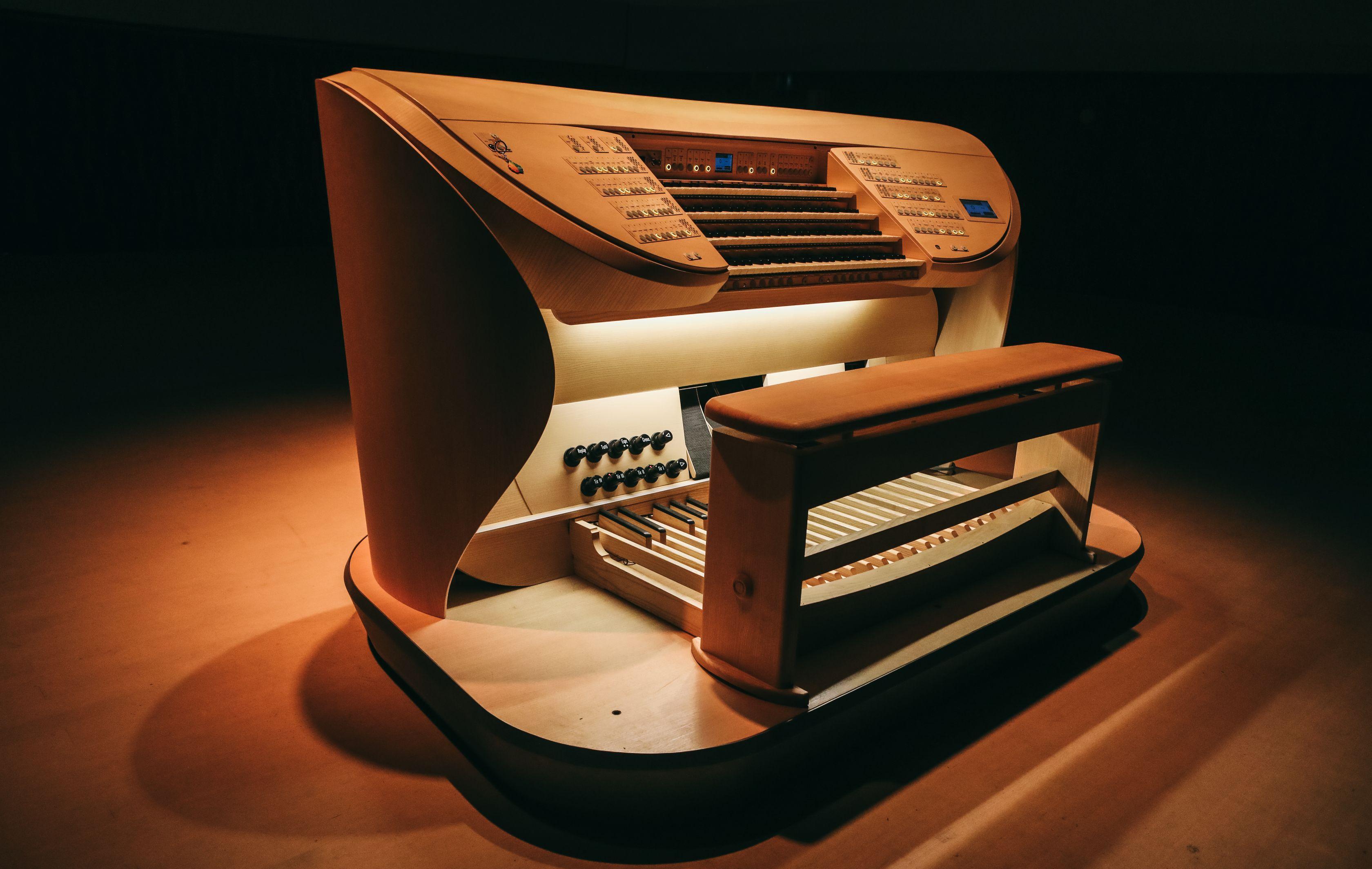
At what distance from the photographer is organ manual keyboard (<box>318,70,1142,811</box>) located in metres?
1.55

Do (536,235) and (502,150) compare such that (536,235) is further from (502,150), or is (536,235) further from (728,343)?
(728,343)

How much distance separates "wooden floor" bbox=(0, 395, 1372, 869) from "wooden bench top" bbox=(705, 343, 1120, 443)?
25.8 inches

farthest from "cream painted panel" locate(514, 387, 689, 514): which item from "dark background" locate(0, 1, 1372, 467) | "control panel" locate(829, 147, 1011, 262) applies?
"dark background" locate(0, 1, 1372, 467)

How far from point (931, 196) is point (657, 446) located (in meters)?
1.08

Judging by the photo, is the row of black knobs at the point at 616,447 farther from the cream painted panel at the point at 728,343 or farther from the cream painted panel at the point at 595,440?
→ the cream painted panel at the point at 728,343

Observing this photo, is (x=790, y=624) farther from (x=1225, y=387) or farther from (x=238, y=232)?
(x=238, y=232)

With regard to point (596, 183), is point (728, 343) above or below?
below

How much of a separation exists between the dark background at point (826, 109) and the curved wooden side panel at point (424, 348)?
255cm

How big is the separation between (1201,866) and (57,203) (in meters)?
7.94

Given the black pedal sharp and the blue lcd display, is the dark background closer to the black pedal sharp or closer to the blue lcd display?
the blue lcd display

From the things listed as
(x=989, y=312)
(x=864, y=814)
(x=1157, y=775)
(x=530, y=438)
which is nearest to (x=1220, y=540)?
(x=989, y=312)

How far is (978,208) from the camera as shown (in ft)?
8.69

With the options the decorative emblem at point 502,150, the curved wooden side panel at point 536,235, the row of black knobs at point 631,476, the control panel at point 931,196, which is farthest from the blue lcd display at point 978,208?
the decorative emblem at point 502,150

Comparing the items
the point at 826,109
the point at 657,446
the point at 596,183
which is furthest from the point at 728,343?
the point at 826,109
